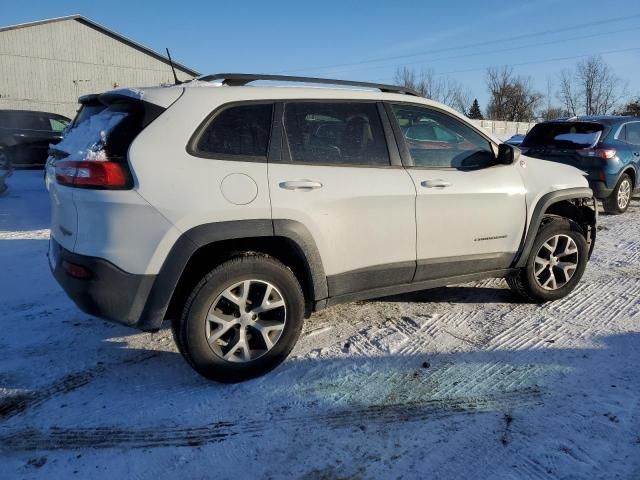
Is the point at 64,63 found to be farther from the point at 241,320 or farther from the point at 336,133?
the point at 241,320

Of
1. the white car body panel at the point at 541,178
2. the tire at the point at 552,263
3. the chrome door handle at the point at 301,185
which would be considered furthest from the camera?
the tire at the point at 552,263

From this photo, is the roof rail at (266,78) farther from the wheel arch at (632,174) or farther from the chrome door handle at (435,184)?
the wheel arch at (632,174)

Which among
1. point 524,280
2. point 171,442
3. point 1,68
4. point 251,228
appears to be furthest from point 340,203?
point 1,68

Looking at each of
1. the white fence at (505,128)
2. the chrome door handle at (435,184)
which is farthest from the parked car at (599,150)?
the white fence at (505,128)

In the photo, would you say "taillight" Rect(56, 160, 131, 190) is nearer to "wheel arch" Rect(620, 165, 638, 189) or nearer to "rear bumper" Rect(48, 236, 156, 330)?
"rear bumper" Rect(48, 236, 156, 330)

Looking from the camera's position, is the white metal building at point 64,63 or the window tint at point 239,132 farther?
the white metal building at point 64,63

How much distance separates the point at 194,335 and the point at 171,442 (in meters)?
0.60

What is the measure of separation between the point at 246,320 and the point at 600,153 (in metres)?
7.11

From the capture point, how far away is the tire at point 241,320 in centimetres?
283

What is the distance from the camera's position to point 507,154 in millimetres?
3811

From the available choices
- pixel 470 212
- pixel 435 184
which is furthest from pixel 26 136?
pixel 470 212

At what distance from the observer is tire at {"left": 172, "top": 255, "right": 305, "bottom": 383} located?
9.30ft

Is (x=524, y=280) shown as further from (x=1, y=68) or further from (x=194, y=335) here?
(x=1, y=68)

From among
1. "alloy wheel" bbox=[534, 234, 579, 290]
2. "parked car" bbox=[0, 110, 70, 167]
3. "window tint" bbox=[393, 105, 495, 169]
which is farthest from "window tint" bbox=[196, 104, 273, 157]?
"parked car" bbox=[0, 110, 70, 167]
